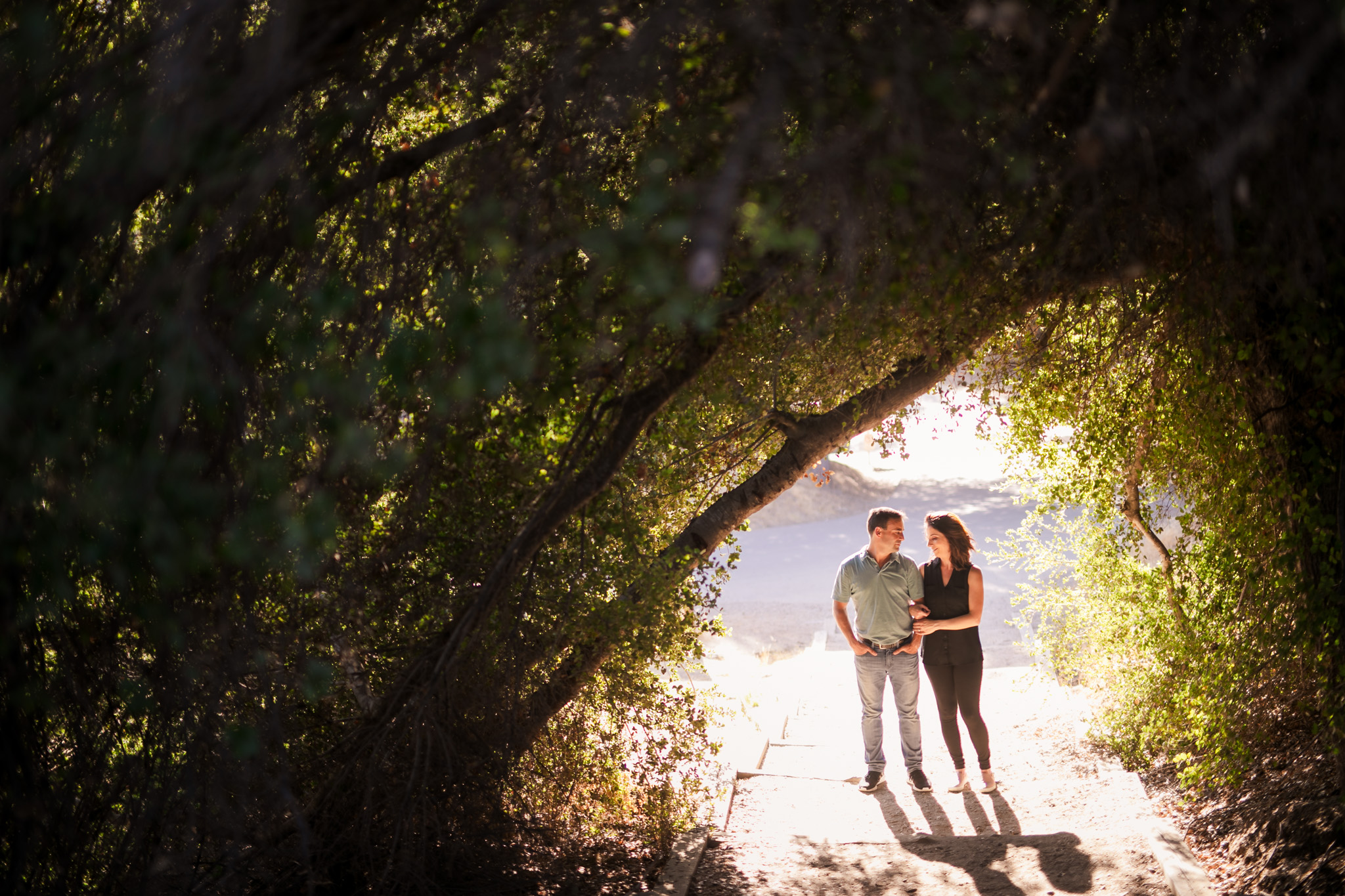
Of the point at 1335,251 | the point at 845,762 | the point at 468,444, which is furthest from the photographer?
the point at 845,762

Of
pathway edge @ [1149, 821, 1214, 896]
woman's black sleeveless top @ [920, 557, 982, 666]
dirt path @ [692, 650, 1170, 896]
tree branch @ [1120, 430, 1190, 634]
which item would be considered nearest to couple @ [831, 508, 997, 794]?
woman's black sleeveless top @ [920, 557, 982, 666]

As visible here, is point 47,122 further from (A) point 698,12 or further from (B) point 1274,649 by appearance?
(B) point 1274,649

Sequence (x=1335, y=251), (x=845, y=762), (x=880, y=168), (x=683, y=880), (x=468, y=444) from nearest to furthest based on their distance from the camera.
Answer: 1. (x=880, y=168)
2. (x=1335, y=251)
3. (x=468, y=444)
4. (x=683, y=880)
5. (x=845, y=762)

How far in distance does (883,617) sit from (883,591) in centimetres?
19

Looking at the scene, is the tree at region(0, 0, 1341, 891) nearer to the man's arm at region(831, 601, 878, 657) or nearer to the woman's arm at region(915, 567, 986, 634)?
A: the woman's arm at region(915, 567, 986, 634)

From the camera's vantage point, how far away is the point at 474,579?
4.32m

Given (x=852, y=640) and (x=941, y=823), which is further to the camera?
(x=852, y=640)

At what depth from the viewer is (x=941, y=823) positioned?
5.81 meters

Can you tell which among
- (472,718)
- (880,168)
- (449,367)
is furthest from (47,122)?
(472,718)

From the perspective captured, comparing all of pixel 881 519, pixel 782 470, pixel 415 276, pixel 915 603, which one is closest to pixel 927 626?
pixel 915 603

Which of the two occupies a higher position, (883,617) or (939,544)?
(939,544)

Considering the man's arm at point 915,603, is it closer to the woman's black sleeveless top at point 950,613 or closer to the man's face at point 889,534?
the woman's black sleeveless top at point 950,613

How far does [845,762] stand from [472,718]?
432 centimetres

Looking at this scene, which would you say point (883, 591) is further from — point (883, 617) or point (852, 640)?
point (852, 640)
